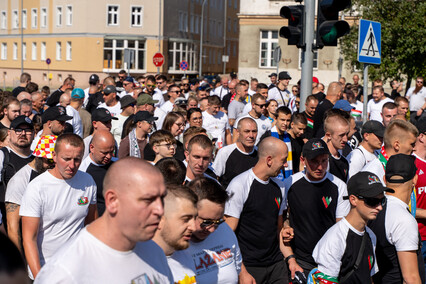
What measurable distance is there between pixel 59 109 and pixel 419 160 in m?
4.82

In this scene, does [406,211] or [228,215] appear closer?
[406,211]

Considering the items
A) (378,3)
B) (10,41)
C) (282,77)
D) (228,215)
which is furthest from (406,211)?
(10,41)

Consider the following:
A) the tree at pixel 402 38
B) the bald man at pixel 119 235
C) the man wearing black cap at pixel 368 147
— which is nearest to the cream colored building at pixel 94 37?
the tree at pixel 402 38

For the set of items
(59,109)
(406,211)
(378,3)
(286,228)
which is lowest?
(286,228)

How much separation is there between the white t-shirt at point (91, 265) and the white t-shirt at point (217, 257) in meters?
1.02

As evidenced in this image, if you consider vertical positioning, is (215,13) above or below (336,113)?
above

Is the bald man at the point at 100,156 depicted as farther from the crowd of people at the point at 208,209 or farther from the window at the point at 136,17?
the window at the point at 136,17

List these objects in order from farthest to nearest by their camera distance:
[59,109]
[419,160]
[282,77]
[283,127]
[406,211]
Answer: [282,77] → [283,127] → [59,109] → [419,160] → [406,211]

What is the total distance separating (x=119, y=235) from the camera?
9.37 feet

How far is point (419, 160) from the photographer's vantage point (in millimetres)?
6590

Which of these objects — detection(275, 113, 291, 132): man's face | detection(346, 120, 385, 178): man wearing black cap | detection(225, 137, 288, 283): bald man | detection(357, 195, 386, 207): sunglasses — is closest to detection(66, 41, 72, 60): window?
detection(275, 113, 291, 132): man's face

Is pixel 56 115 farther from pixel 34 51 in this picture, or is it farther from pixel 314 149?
pixel 34 51

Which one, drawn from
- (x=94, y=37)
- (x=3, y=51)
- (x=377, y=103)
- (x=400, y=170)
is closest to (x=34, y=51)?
(x=3, y=51)

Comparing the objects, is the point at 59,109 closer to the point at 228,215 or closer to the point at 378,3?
the point at 228,215
